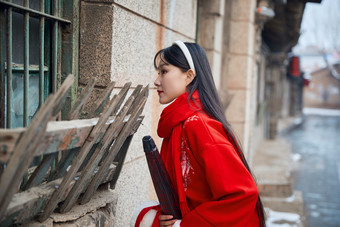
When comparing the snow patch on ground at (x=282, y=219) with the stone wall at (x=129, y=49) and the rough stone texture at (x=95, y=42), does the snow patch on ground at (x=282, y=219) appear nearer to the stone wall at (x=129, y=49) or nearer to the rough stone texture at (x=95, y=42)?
the stone wall at (x=129, y=49)

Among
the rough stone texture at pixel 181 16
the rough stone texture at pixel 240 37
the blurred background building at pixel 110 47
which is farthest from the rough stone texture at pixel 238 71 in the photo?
the rough stone texture at pixel 181 16

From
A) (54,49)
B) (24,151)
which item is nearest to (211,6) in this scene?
(54,49)

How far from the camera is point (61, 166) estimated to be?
5.58 ft

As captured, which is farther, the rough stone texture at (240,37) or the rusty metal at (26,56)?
the rough stone texture at (240,37)

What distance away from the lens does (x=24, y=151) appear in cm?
120

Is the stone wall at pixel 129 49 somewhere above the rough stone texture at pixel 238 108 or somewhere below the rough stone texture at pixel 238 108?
above

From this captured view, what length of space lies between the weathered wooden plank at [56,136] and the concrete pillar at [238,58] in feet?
16.8

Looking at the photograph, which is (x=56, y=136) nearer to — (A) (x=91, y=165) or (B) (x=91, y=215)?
(A) (x=91, y=165)

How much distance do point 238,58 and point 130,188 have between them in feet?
13.3

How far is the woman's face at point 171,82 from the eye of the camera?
196 cm

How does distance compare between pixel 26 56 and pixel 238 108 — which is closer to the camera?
pixel 26 56

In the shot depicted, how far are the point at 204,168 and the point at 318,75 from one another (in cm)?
5185

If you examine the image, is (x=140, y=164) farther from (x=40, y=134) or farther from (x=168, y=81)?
(x=40, y=134)

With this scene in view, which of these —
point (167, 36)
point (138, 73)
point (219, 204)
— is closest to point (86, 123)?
point (219, 204)
